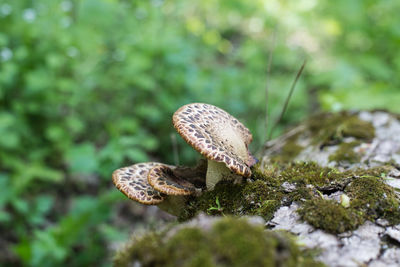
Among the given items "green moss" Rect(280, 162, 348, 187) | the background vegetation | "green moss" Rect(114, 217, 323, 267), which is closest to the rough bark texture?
"green moss" Rect(280, 162, 348, 187)

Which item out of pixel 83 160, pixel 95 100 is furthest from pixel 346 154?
pixel 95 100

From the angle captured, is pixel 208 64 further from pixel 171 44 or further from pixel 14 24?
pixel 14 24

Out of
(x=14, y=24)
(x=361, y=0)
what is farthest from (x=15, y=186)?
(x=361, y=0)

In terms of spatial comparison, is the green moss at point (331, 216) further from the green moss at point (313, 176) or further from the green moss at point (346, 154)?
the green moss at point (346, 154)

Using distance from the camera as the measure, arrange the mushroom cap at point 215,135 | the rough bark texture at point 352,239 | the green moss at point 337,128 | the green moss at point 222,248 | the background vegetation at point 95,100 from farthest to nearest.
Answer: the background vegetation at point 95,100 < the green moss at point 337,128 < the mushroom cap at point 215,135 < the rough bark texture at point 352,239 < the green moss at point 222,248

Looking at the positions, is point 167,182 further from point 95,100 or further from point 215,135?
point 95,100

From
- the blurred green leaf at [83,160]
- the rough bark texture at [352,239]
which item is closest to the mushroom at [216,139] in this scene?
the rough bark texture at [352,239]

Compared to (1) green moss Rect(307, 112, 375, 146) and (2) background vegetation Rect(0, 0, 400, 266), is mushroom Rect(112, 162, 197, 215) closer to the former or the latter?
(2) background vegetation Rect(0, 0, 400, 266)
